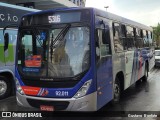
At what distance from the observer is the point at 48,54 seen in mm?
6586

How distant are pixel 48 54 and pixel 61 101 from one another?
1.12 meters

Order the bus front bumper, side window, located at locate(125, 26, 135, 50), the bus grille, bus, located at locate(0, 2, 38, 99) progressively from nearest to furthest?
1. the bus front bumper
2. the bus grille
3. side window, located at locate(125, 26, 135, 50)
4. bus, located at locate(0, 2, 38, 99)

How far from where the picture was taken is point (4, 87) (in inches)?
403

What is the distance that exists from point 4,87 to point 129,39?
4.73 m

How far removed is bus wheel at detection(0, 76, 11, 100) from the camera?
1010 centimetres

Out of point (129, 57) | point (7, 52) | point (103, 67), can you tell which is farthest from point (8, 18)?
point (103, 67)

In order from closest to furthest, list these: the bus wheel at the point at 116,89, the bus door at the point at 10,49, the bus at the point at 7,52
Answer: the bus wheel at the point at 116,89 < the bus at the point at 7,52 < the bus door at the point at 10,49

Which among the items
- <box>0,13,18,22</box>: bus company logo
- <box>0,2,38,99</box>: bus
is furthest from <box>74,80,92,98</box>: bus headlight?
<box>0,13,18,22</box>: bus company logo

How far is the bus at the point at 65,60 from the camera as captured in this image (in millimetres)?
6297

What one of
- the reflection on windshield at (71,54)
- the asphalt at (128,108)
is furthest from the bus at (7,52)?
the reflection on windshield at (71,54)

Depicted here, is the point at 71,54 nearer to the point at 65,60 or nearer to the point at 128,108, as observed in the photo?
the point at 65,60

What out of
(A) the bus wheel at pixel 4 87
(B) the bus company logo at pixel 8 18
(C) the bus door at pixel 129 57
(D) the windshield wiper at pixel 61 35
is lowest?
(A) the bus wheel at pixel 4 87

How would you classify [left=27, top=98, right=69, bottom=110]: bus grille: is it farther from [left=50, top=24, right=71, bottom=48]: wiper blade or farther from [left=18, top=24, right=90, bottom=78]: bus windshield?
[left=50, top=24, right=71, bottom=48]: wiper blade

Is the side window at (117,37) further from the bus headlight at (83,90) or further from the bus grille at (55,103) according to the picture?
the bus grille at (55,103)
